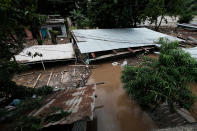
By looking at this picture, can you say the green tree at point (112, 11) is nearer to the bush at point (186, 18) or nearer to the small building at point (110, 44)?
the small building at point (110, 44)

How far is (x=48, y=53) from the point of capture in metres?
7.12

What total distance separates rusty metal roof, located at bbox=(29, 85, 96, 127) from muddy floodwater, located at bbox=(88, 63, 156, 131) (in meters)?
1.48

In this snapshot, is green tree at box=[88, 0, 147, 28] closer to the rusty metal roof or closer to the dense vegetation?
the dense vegetation

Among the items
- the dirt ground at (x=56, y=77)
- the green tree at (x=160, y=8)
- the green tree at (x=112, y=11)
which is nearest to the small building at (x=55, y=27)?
the green tree at (x=112, y=11)

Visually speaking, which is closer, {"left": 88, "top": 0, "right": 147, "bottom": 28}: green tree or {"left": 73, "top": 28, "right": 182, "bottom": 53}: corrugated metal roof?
{"left": 73, "top": 28, "right": 182, "bottom": 53}: corrugated metal roof

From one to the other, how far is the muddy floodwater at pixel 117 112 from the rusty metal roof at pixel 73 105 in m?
1.48

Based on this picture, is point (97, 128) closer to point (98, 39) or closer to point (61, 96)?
point (61, 96)

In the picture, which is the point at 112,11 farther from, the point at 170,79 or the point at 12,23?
the point at 12,23

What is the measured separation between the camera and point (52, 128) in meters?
2.58

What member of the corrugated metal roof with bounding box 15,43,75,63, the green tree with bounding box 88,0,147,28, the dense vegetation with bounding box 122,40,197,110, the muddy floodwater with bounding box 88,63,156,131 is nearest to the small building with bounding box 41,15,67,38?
the green tree with bounding box 88,0,147,28

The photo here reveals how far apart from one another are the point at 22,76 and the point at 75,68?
3.21m

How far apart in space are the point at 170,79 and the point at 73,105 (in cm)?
267

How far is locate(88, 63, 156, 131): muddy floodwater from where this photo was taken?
3.66 meters

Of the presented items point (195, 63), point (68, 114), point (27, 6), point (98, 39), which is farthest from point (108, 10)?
point (68, 114)
